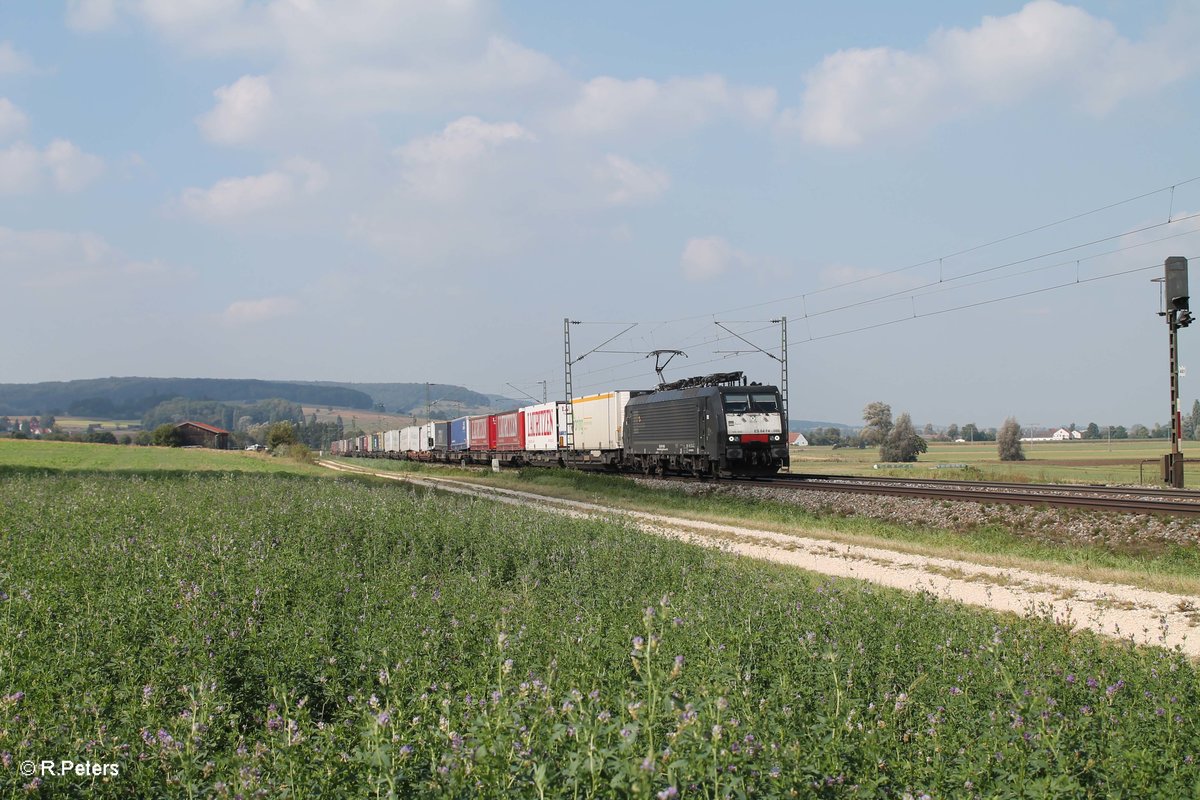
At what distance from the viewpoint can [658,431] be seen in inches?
1497

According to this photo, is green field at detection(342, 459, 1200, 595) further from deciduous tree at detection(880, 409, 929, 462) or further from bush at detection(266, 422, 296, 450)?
bush at detection(266, 422, 296, 450)

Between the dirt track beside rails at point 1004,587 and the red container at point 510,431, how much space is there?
38.2 meters

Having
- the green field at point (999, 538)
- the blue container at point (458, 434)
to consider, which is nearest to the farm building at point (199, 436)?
the blue container at point (458, 434)

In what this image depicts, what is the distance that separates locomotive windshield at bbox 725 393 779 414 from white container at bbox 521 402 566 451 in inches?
754

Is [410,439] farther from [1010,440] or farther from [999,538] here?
[999,538]

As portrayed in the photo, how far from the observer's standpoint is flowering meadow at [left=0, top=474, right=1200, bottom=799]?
416cm

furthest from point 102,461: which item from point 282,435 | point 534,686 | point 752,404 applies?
point 282,435

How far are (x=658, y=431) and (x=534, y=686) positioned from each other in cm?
3305

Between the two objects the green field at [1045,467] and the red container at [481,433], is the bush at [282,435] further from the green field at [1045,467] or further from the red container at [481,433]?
the green field at [1045,467]

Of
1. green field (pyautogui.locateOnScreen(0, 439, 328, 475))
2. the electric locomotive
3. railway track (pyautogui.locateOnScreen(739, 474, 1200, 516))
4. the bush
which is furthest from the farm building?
railway track (pyautogui.locateOnScreen(739, 474, 1200, 516))

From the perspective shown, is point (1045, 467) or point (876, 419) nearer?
point (1045, 467)

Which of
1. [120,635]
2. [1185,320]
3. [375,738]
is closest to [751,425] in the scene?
[1185,320]

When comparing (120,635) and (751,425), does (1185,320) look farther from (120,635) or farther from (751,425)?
(120,635)

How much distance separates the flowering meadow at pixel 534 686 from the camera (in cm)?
416
